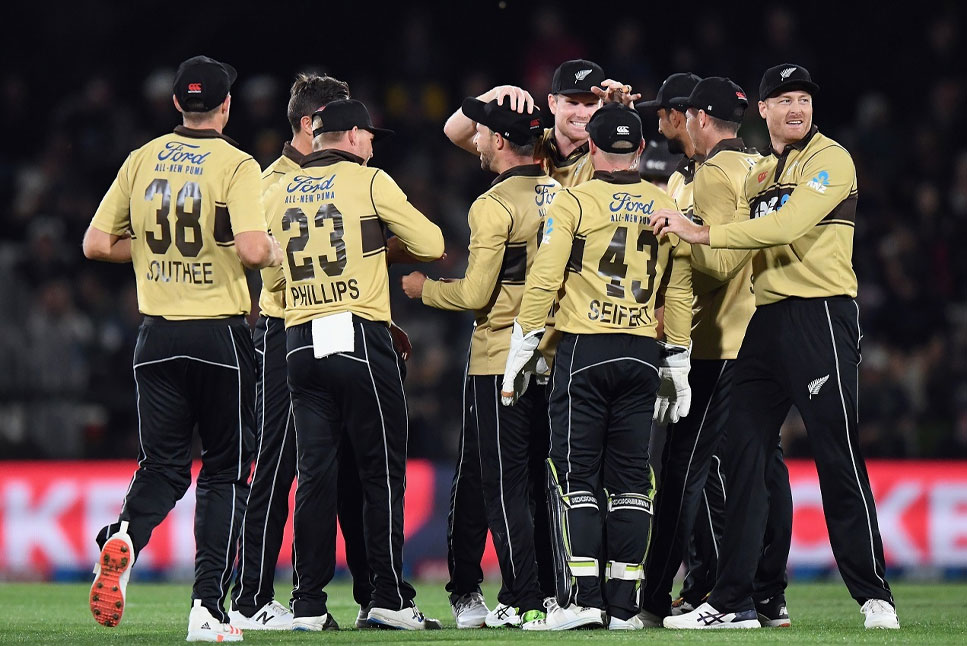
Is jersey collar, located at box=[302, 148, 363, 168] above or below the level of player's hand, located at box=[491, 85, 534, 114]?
below

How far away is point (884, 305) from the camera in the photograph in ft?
47.8

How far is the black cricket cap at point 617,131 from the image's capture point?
700cm

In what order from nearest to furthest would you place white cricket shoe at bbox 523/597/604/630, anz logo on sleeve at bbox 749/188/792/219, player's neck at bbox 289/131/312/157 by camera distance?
white cricket shoe at bbox 523/597/604/630 → anz logo on sleeve at bbox 749/188/792/219 → player's neck at bbox 289/131/312/157

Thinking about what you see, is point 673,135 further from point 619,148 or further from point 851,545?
point 851,545

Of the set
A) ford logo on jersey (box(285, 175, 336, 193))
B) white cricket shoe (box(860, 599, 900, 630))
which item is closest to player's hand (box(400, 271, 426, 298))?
ford logo on jersey (box(285, 175, 336, 193))

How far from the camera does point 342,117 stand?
23.6 feet

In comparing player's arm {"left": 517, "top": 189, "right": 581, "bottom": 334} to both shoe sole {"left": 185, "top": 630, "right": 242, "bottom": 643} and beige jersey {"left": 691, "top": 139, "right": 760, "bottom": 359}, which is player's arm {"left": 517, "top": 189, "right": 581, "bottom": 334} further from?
shoe sole {"left": 185, "top": 630, "right": 242, "bottom": 643}

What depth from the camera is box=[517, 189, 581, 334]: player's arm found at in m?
6.91

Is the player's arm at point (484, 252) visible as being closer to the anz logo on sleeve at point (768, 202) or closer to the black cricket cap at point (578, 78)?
the black cricket cap at point (578, 78)

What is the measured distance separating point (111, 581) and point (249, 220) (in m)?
1.71

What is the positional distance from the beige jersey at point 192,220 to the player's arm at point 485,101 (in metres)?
1.58

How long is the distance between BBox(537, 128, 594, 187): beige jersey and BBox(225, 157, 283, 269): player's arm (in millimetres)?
1917

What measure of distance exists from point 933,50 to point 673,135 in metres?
9.92

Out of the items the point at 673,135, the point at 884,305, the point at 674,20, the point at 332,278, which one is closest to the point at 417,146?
the point at 674,20
